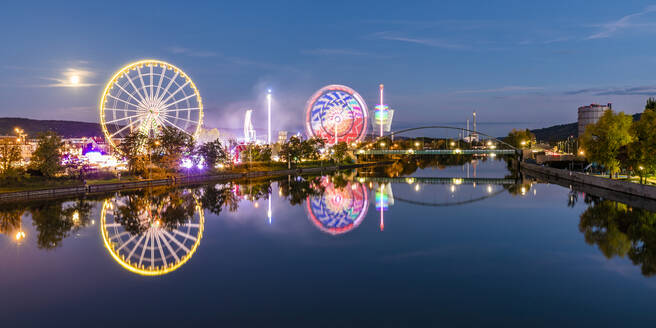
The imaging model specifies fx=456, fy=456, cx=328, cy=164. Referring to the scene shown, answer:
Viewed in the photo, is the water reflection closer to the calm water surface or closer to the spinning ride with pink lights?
the calm water surface

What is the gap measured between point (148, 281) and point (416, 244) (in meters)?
11.8

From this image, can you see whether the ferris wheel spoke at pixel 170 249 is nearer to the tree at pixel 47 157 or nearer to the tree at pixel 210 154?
the tree at pixel 47 157

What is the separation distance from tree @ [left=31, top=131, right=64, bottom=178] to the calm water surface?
24.7 ft

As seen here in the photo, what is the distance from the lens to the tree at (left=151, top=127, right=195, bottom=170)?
160 ft

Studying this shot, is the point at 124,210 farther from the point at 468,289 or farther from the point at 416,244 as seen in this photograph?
the point at 468,289

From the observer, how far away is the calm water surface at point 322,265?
1259 cm

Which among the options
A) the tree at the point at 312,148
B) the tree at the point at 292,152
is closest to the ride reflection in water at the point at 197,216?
the tree at the point at 292,152

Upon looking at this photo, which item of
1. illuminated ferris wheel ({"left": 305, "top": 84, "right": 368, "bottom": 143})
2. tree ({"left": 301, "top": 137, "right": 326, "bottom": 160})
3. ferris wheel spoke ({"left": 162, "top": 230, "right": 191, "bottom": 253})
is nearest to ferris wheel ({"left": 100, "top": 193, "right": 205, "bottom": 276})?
ferris wheel spoke ({"left": 162, "top": 230, "right": 191, "bottom": 253})

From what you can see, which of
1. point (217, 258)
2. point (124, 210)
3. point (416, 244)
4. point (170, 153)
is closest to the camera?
Result: point (217, 258)

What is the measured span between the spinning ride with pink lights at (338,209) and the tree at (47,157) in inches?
864

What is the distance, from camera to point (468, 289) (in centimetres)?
1452

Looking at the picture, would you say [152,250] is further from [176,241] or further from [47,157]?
[47,157]

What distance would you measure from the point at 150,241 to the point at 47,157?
22568 mm

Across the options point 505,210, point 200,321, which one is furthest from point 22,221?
point 505,210
